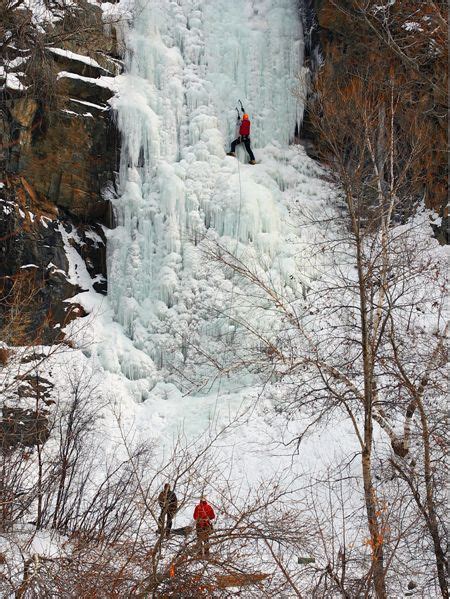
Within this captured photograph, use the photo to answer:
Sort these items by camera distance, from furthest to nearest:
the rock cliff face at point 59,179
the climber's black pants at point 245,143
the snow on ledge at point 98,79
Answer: the climber's black pants at point 245,143, the snow on ledge at point 98,79, the rock cliff face at point 59,179

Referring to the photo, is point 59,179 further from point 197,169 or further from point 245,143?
point 245,143

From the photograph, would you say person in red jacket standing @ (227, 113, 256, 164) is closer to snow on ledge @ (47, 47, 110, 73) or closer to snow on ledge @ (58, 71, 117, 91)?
snow on ledge @ (58, 71, 117, 91)

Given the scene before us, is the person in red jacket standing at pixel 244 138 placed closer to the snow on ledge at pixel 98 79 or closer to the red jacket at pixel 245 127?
the red jacket at pixel 245 127

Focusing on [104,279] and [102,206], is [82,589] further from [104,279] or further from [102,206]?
[102,206]

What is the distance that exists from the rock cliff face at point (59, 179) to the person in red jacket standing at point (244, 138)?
3155 mm

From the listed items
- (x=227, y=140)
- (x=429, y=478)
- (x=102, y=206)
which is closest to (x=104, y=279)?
(x=102, y=206)

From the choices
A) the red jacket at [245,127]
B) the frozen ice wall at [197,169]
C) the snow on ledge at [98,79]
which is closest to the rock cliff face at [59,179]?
the snow on ledge at [98,79]

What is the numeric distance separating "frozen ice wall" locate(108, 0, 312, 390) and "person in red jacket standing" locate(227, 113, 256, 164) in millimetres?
277

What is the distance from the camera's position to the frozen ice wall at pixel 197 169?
13.0 metres

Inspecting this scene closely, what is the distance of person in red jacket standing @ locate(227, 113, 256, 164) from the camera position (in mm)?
15055

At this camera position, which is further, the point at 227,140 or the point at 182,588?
the point at 227,140

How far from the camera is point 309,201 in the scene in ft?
50.4

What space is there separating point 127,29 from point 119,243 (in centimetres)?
647

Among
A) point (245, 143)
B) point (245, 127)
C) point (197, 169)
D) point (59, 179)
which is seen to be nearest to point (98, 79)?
point (59, 179)
